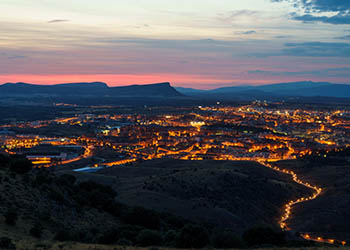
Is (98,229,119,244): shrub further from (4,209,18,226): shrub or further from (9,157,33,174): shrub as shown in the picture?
(9,157,33,174): shrub

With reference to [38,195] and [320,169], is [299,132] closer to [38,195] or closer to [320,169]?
[320,169]

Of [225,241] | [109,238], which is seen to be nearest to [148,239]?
[109,238]

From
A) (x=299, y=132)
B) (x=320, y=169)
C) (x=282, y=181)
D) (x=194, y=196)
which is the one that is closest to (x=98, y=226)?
(x=194, y=196)

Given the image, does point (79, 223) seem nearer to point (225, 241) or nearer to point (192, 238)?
point (192, 238)

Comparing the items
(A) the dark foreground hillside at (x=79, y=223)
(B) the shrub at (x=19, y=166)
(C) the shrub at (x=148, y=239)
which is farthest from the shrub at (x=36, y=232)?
(B) the shrub at (x=19, y=166)

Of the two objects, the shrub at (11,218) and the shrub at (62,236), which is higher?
the shrub at (11,218)

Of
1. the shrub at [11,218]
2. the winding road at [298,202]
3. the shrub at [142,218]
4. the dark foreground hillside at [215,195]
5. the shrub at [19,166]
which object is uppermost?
the shrub at [19,166]

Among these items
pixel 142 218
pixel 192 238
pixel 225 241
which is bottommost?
pixel 142 218

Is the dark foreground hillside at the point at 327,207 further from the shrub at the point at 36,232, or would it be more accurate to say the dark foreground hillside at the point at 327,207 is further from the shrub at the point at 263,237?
the shrub at the point at 36,232

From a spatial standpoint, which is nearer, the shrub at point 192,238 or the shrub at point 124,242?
the shrub at point 124,242
